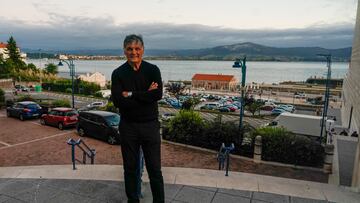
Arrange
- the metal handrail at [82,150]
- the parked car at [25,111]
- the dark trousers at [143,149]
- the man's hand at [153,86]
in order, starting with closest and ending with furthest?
1. the man's hand at [153,86]
2. the dark trousers at [143,149]
3. the metal handrail at [82,150]
4. the parked car at [25,111]

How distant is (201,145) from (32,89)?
61.2 meters

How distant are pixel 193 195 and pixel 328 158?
7.99m

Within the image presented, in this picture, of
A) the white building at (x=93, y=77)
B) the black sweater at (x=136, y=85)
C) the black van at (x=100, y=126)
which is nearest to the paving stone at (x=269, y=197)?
the black sweater at (x=136, y=85)

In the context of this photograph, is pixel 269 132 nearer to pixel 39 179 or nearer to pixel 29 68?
pixel 39 179

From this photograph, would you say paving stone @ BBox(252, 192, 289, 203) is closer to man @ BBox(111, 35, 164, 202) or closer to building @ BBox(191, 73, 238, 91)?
man @ BBox(111, 35, 164, 202)

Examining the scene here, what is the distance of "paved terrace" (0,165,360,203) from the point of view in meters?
4.26

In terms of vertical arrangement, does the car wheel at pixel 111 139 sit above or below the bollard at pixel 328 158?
below

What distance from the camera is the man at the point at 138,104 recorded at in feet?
10.5

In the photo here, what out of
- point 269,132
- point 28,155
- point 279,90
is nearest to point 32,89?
point 28,155

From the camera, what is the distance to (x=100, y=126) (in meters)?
15.0

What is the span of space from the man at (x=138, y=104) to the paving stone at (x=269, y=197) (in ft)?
5.77

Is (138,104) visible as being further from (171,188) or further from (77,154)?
(77,154)

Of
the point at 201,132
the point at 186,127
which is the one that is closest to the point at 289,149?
the point at 201,132

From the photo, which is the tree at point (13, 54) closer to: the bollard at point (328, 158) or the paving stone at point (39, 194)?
the bollard at point (328, 158)
